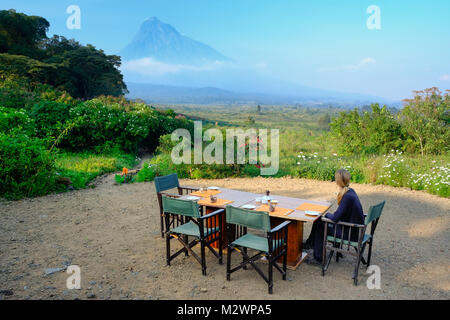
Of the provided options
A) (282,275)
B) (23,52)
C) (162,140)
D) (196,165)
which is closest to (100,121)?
(162,140)

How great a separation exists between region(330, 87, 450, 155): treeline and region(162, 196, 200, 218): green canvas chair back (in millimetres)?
8596

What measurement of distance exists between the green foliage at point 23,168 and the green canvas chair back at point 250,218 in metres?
5.56

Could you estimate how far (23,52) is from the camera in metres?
25.4

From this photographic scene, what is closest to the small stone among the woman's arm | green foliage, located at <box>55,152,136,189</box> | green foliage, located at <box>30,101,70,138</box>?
the woman's arm

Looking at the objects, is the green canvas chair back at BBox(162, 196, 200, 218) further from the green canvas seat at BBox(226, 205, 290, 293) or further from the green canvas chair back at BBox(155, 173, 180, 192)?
the green canvas chair back at BBox(155, 173, 180, 192)

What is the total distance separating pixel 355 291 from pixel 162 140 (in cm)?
911

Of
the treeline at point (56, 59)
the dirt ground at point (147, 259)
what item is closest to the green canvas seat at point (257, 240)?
the dirt ground at point (147, 259)

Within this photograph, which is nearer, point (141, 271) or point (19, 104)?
point (141, 271)

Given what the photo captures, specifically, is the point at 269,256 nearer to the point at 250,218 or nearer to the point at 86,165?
the point at 250,218

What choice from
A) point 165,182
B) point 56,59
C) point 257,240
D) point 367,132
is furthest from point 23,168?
point 56,59

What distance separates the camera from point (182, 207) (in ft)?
12.9

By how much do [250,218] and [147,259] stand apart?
1.68m

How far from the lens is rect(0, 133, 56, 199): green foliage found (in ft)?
23.1

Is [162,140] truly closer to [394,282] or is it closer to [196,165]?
[196,165]
